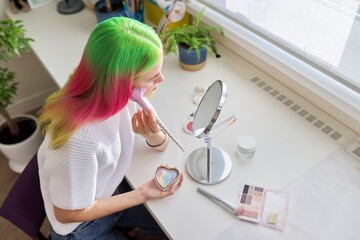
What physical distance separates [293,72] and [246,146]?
342 millimetres

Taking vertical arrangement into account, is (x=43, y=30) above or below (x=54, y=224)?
above

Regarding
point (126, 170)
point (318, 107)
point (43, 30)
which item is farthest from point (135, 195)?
point (43, 30)

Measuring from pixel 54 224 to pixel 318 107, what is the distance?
876mm

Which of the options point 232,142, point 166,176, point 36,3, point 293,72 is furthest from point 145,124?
point 36,3

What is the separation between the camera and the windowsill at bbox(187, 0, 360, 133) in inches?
40.6

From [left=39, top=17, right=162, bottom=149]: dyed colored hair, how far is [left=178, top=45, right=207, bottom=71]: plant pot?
46cm

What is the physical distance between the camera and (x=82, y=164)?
80cm

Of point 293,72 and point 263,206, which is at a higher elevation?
point 293,72

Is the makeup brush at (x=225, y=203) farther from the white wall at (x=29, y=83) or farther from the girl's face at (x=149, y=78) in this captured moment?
the white wall at (x=29, y=83)

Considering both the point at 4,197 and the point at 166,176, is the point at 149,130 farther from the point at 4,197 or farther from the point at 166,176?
the point at 4,197

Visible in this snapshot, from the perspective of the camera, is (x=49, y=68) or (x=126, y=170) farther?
(x=49, y=68)

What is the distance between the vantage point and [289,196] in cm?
90

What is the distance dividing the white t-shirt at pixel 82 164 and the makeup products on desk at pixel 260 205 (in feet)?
0.85

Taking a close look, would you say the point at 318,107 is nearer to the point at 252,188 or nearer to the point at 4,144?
the point at 252,188
